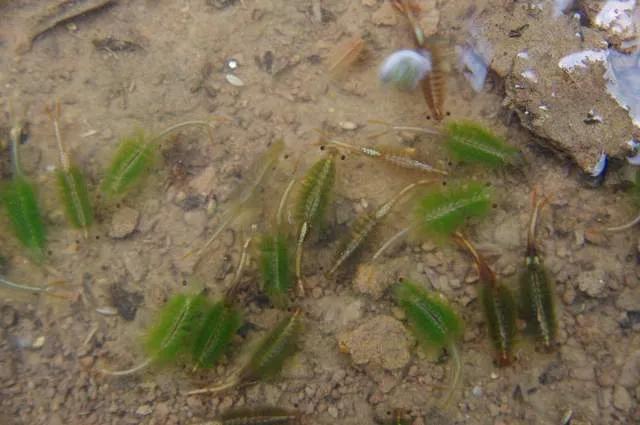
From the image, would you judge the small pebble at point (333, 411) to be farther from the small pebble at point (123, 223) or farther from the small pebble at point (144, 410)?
the small pebble at point (123, 223)

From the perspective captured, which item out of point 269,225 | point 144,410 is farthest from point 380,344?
point 144,410

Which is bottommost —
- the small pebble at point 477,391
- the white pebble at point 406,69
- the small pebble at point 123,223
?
the small pebble at point 477,391

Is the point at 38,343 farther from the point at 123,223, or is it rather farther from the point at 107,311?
the point at 123,223

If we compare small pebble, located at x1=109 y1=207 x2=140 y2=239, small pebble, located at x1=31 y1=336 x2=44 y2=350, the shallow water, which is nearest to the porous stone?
the shallow water

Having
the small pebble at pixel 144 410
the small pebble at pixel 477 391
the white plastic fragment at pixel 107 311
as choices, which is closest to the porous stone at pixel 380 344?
the small pebble at pixel 477 391

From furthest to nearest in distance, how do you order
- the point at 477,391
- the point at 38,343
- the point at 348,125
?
1. the point at 348,125
2. the point at 38,343
3. the point at 477,391

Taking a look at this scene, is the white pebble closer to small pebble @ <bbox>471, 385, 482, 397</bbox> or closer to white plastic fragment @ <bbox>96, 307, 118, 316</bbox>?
small pebble @ <bbox>471, 385, 482, 397</bbox>
